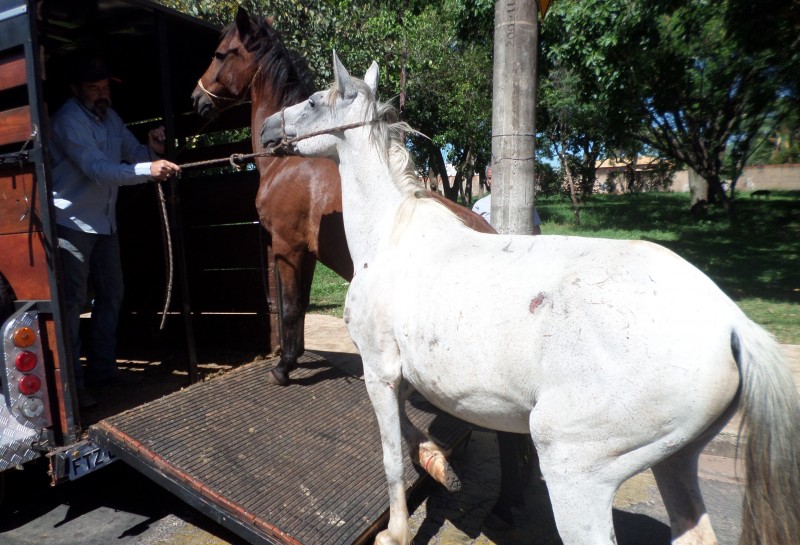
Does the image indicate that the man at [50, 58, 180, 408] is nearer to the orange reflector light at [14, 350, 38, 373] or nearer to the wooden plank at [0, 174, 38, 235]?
the orange reflector light at [14, 350, 38, 373]

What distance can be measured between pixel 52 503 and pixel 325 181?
268 cm

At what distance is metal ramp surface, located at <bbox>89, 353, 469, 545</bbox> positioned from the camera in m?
2.60

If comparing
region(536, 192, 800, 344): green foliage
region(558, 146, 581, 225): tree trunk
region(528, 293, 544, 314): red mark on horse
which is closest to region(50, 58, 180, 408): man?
region(528, 293, 544, 314): red mark on horse

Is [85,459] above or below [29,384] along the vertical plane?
below

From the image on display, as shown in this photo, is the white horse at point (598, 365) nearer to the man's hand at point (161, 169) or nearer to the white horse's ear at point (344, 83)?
the white horse's ear at point (344, 83)

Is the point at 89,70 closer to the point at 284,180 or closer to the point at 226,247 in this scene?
the point at 284,180

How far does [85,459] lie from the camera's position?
2.78 metres

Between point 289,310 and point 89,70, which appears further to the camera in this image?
point 289,310

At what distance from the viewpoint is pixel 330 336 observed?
23.2ft

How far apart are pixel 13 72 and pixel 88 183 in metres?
0.79

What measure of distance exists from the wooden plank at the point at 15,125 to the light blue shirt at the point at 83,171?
46cm

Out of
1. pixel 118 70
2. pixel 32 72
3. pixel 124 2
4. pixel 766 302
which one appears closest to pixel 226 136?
pixel 118 70

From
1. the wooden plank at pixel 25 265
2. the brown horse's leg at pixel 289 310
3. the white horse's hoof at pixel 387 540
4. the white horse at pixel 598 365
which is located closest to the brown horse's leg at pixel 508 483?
the white horse's hoof at pixel 387 540

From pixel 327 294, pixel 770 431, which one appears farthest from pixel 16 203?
pixel 327 294
